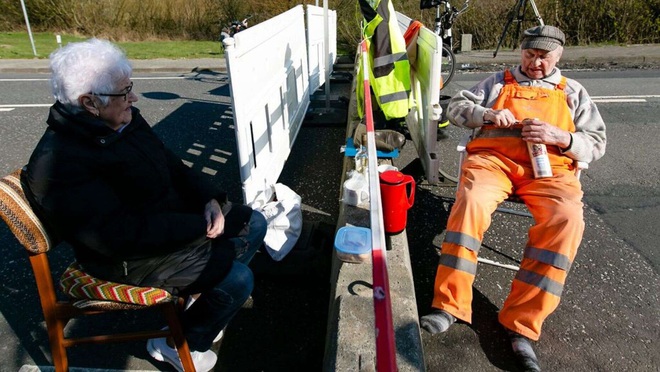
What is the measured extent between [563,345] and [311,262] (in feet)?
4.97

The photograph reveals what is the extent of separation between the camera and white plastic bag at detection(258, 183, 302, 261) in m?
2.79

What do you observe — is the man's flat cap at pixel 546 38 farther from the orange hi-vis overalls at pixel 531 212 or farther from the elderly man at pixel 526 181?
the orange hi-vis overalls at pixel 531 212

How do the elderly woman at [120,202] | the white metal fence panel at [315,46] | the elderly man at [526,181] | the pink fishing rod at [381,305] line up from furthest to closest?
the white metal fence panel at [315,46] < the elderly man at [526,181] < the elderly woman at [120,202] < the pink fishing rod at [381,305]

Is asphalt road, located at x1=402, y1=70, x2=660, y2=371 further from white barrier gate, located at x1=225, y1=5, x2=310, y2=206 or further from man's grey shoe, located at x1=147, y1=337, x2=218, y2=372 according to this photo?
white barrier gate, located at x1=225, y1=5, x2=310, y2=206

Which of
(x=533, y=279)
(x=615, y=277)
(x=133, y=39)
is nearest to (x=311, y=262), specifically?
(x=533, y=279)

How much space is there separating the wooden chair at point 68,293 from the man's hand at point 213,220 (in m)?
0.39

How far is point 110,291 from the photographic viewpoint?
73.1 inches

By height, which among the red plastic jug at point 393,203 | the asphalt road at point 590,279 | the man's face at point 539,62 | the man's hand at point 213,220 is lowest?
the asphalt road at point 590,279

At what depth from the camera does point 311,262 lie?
9.29 feet

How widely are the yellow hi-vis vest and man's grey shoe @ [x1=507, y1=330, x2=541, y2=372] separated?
243 centimetres

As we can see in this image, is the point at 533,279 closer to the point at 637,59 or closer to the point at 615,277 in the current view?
the point at 615,277

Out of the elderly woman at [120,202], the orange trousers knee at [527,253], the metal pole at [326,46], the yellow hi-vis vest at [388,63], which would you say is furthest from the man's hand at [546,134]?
the metal pole at [326,46]

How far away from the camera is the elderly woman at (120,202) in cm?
167

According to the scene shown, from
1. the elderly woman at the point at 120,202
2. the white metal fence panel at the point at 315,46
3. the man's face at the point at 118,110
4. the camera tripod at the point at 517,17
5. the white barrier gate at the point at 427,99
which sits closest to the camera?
the elderly woman at the point at 120,202
